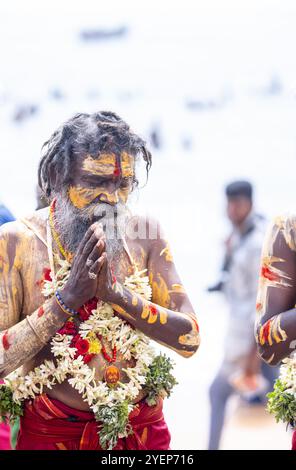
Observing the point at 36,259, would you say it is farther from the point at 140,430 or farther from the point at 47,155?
the point at 140,430

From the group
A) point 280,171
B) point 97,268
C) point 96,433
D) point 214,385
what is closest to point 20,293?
point 97,268

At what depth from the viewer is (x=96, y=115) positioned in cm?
427

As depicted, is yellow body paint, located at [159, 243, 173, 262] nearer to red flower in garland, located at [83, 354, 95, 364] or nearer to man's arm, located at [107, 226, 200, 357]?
man's arm, located at [107, 226, 200, 357]

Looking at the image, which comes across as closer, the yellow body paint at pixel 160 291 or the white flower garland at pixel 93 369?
the white flower garland at pixel 93 369

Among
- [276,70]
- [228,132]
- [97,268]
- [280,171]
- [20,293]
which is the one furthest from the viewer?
[276,70]

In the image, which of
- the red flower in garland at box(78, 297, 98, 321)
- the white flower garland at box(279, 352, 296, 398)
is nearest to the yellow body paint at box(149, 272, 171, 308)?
the red flower in garland at box(78, 297, 98, 321)

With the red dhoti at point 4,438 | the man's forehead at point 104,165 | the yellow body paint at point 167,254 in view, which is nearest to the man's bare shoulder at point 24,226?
the man's forehead at point 104,165

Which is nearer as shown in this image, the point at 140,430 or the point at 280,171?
the point at 140,430

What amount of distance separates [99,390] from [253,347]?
411 centimetres

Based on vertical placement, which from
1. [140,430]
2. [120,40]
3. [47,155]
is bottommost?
[140,430]

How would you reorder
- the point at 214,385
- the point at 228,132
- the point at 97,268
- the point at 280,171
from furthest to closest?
the point at 228,132 < the point at 280,171 < the point at 214,385 < the point at 97,268

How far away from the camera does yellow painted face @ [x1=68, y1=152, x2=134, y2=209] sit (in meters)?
4.15

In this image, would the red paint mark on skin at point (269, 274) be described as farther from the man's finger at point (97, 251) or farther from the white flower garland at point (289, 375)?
the man's finger at point (97, 251)

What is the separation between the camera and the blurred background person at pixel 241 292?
25.7 feet
